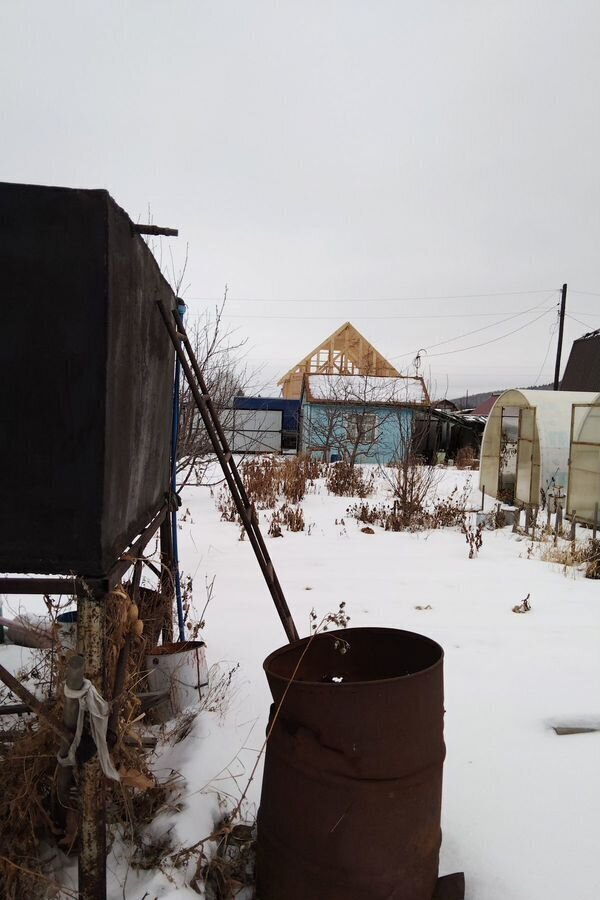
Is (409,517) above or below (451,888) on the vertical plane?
above

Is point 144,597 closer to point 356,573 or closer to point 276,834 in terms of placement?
point 276,834

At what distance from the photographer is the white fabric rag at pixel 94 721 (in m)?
1.65

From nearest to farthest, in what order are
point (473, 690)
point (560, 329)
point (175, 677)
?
1. point (175, 677)
2. point (473, 690)
3. point (560, 329)

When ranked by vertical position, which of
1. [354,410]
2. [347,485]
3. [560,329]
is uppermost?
[560,329]

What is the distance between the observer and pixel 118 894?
1.84 metres

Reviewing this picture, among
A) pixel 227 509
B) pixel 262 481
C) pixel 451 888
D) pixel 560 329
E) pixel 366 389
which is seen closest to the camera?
Result: pixel 451 888

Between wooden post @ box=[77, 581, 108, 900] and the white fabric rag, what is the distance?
0.04 meters

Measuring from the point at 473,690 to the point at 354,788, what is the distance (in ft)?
6.96

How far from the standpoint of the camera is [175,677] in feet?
9.50

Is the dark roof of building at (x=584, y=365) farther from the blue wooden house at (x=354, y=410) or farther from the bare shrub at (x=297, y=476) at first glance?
the bare shrub at (x=297, y=476)

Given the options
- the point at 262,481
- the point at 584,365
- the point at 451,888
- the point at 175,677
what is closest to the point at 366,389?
the point at 262,481

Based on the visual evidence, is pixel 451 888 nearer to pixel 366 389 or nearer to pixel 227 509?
pixel 227 509

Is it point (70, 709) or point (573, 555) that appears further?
point (573, 555)

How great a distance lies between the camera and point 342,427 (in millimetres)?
17828
